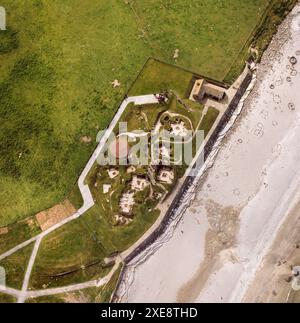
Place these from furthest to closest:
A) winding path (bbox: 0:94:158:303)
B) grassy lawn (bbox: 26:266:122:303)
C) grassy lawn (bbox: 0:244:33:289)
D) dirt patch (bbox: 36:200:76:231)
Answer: dirt patch (bbox: 36:200:76:231) < grassy lawn (bbox: 0:244:33:289) < winding path (bbox: 0:94:158:303) < grassy lawn (bbox: 26:266:122:303)

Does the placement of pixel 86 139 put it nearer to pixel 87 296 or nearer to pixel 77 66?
pixel 77 66

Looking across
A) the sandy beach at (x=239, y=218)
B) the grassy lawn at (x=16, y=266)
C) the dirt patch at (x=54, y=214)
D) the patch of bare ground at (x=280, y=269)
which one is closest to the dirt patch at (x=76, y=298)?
the sandy beach at (x=239, y=218)

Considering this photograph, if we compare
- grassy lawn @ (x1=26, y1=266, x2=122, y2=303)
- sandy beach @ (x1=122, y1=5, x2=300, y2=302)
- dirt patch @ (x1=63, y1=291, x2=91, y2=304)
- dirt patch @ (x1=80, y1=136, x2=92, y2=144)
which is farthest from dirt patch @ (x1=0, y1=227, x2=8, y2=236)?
sandy beach @ (x1=122, y1=5, x2=300, y2=302)

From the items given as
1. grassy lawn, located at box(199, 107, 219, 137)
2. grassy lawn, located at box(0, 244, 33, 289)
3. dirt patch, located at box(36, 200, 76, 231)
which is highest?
grassy lawn, located at box(199, 107, 219, 137)

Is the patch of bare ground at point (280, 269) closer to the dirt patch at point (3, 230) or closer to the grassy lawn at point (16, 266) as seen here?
the grassy lawn at point (16, 266)

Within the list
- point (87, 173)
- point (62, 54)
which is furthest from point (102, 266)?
point (62, 54)

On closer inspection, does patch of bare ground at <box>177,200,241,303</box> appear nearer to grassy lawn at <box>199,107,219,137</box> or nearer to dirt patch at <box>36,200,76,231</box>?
grassy lawn at <box>199,107,219,137</box>

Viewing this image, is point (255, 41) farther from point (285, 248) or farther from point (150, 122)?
point (285, 248)
